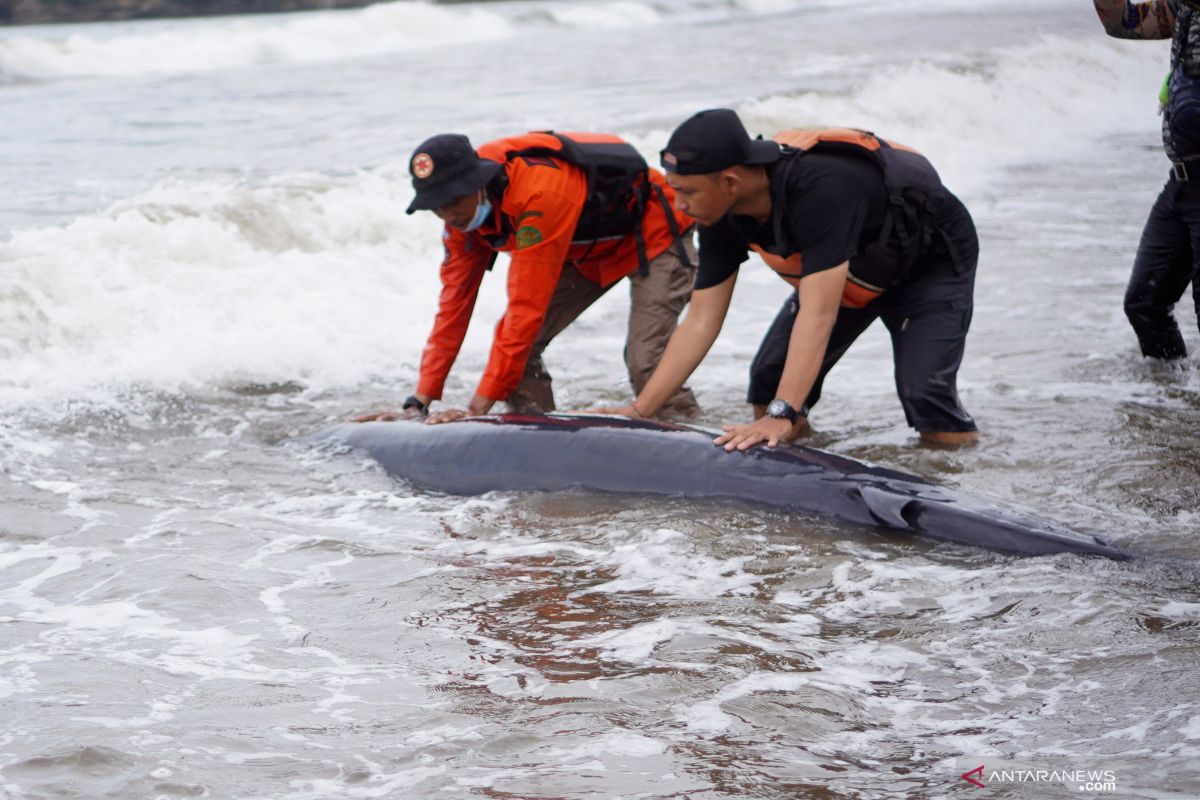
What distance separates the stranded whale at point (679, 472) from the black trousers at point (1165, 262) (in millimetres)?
2590

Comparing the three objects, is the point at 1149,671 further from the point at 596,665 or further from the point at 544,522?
the point at 544,522

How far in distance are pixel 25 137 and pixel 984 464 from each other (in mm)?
16169

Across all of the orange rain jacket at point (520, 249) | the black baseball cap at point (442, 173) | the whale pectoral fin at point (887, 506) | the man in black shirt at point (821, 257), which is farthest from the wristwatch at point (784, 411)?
the black baseball cap at point (442, 173)

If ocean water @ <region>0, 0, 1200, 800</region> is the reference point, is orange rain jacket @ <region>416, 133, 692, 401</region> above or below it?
above

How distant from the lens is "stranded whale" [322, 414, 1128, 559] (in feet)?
14.9

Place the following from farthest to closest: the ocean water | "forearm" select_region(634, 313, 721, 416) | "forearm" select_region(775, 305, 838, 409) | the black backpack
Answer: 1. the black backpack
2. "forearm" select_region(634, 313, 721, 416)
3. "forearm" select_region(775, 305, 838, 409)
4. the ocean water

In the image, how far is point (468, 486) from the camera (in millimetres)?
5562

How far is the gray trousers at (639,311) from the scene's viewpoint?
256 inches

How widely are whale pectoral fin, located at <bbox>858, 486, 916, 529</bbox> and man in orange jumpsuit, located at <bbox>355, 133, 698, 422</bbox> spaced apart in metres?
1.25

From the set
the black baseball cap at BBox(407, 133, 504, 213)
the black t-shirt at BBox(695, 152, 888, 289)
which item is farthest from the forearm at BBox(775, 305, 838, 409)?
the black baseball cap at BBox(407, 133, 504, 213)

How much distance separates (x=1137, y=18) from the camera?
607 centimetres

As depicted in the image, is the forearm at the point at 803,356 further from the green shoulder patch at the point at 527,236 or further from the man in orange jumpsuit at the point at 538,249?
the green shoulder patch at the point at 527,236

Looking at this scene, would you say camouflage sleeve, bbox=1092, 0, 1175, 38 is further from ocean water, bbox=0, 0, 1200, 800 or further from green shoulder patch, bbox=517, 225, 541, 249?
green shoulder patch, bbox=517, 225, 541, 249
